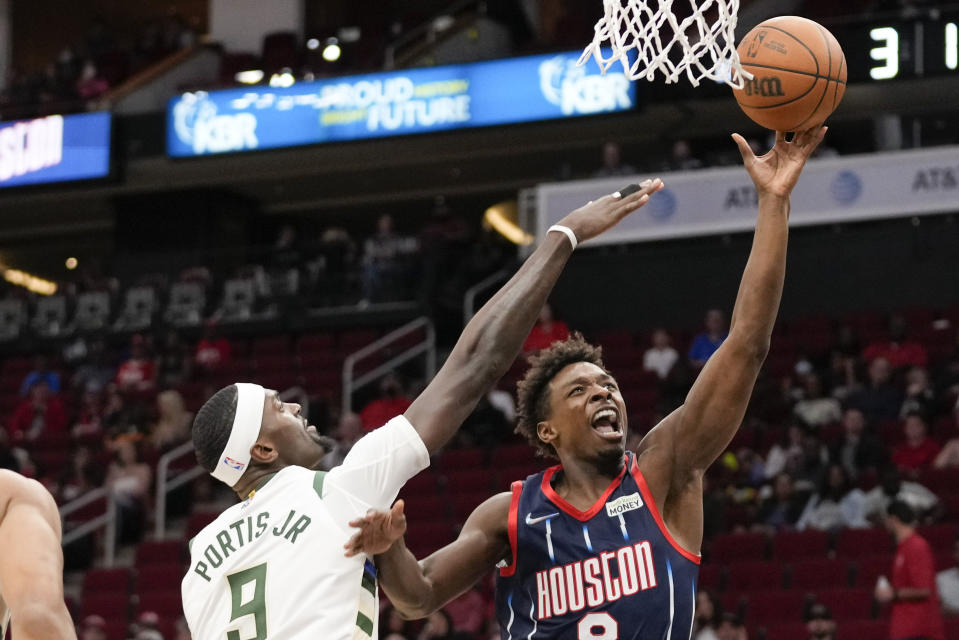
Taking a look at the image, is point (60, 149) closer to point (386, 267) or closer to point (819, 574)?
point (386, 267)

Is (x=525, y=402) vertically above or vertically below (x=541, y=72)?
below

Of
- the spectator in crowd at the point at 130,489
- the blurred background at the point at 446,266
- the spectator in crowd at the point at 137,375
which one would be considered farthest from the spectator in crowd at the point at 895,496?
the spectator in crowd at the point at 137,375

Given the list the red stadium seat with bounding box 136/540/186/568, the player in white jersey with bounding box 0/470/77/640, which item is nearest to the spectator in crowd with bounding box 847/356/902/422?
the red stadium seat with bounding box 136/540/186/568

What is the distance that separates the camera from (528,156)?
19.5m

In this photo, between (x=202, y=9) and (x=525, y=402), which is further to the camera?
(x=202, y=9)

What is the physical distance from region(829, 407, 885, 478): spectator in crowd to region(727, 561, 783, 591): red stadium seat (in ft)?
3.84

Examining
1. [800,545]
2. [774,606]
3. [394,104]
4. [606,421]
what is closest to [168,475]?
[394,104]

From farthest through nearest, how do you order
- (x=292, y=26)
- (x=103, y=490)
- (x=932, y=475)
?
1. (x=292, y=26)
2. (x=103, y=490)
3. (x=932, y=475)

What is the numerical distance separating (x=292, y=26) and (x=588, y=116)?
20.9 feet

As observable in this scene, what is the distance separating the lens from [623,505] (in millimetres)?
3777

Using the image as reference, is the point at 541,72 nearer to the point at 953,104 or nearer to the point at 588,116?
the point at 588,116

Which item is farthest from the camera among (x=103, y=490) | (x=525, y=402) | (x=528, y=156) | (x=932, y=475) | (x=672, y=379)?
(x=528, y=156)

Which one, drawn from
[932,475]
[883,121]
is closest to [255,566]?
[932,475]

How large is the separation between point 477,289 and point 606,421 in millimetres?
12123
